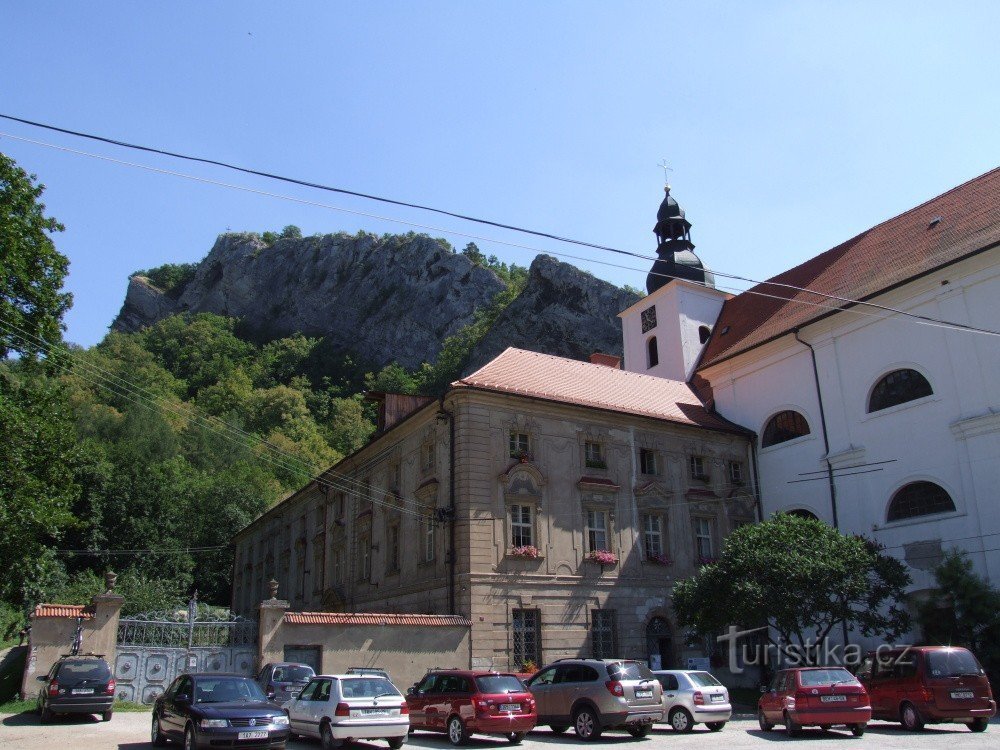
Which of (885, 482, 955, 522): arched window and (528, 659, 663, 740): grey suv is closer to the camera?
(528, 659, 663, 740): grey suv

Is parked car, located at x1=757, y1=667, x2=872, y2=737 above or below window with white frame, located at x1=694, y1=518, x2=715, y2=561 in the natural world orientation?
below

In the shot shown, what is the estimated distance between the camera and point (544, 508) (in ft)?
87.6

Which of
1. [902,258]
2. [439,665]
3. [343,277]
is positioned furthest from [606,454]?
[343,277]

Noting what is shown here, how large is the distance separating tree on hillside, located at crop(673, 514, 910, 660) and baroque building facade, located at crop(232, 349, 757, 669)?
3.50 metres

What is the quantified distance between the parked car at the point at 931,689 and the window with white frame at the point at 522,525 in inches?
441

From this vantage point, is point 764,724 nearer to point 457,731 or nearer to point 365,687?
point 457,731

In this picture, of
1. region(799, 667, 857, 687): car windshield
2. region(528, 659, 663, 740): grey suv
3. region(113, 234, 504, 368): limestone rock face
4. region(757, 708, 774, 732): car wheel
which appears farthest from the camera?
region(113, 234, 504, 368): limestone rock face

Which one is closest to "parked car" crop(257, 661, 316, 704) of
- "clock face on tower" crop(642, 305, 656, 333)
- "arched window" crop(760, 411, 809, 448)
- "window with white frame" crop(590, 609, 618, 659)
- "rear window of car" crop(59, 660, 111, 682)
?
"rear window of car" crop(59, 660, 111, 682)

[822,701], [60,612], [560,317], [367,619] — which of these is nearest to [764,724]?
[822,701]

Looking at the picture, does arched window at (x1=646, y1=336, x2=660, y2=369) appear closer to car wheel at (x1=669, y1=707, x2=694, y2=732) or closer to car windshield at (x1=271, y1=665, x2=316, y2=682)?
car wheel at (x1=669, y1=707, x2=694, y2=732)

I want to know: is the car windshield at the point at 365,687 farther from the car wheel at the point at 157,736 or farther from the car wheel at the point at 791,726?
the car wheel at the point at 791,726

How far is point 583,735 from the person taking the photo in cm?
1587

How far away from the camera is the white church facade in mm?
26359

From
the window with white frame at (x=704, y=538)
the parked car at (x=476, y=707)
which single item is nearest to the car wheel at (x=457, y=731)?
the parked car at (x=476, y=707)
